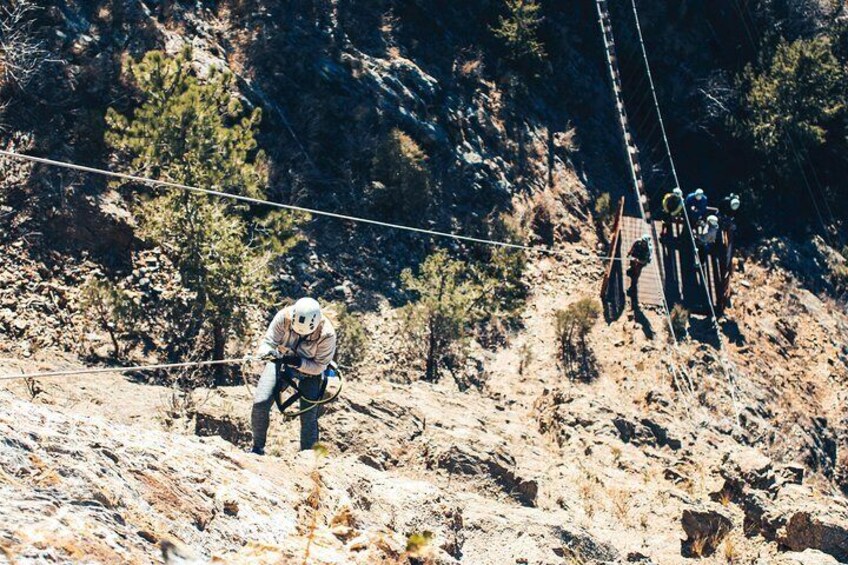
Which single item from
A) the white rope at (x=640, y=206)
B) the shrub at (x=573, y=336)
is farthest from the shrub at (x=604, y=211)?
the shrub at (x=573, y=336)

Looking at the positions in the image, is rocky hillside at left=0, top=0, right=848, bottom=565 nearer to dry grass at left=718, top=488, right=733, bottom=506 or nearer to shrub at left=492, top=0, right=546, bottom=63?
dry grass at left=718, top=488, right=733, bottom=506

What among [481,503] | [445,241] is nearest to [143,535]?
[481,503]

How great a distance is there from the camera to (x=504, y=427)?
13.1m

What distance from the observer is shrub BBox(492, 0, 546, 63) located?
23125 mm

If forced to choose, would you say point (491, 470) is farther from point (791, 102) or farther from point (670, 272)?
point (791, 102)

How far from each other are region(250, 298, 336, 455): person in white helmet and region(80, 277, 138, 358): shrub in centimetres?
461

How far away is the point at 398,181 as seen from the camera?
19188 millimetres

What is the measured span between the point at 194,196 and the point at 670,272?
464 inches

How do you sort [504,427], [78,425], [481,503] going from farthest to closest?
[504,427] < [481,503] < [78,425]

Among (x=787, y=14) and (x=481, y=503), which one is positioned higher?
(x=787, y=14)

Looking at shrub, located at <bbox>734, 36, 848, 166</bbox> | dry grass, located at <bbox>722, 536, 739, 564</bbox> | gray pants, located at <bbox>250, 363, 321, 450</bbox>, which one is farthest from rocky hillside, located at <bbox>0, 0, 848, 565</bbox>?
shrub, located at <bbox>734, 36, 848, 166</bbox>

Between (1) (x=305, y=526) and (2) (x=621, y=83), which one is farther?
(2) (x=621, y=83)

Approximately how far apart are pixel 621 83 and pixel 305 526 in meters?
20.9

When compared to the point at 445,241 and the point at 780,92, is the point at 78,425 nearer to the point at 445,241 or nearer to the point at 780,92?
the point at 445,241
